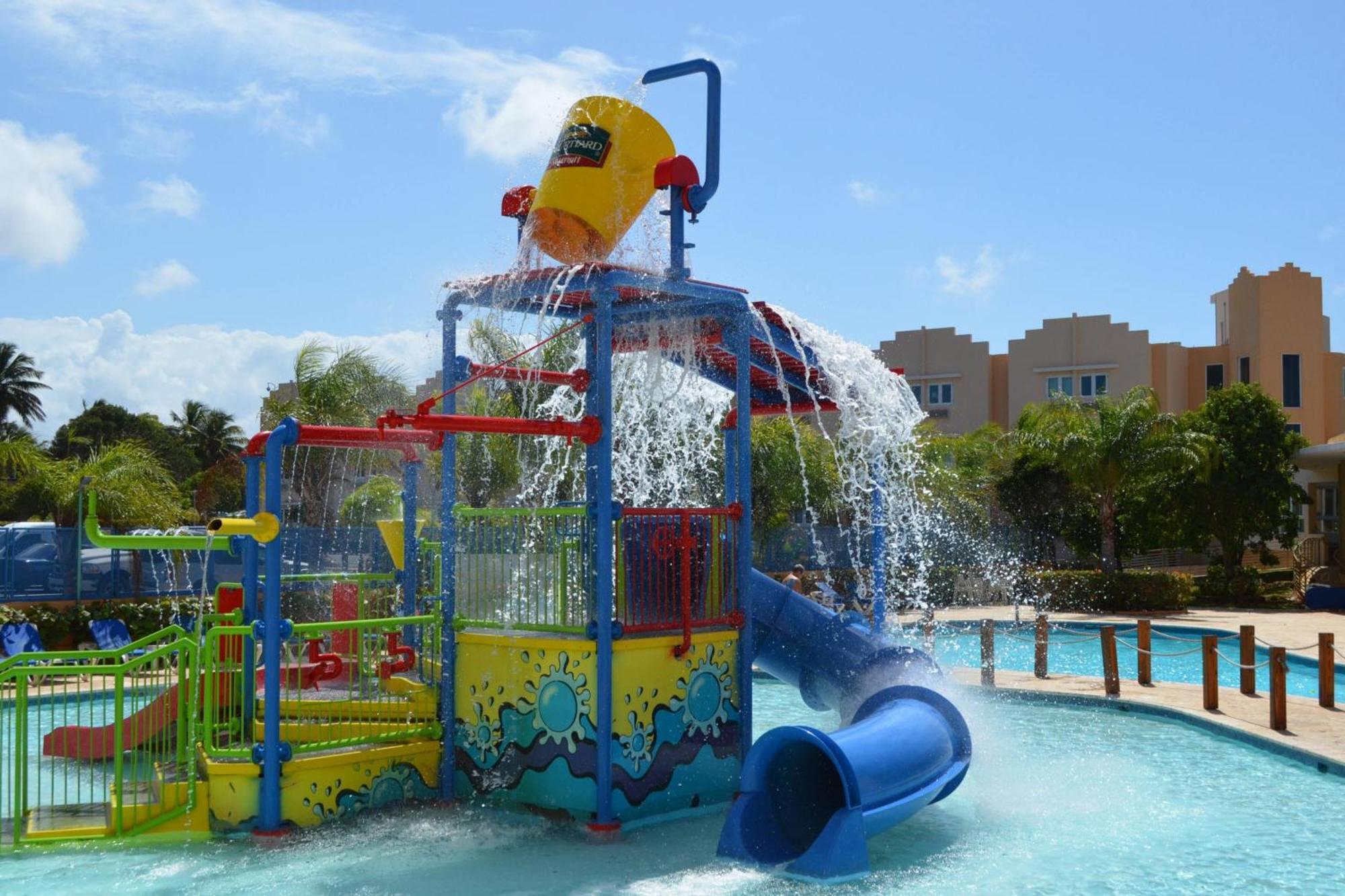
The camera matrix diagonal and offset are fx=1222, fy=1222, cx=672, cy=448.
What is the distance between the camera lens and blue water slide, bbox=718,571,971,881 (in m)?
7.57

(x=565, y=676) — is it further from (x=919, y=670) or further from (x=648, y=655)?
(x=919, y=670)

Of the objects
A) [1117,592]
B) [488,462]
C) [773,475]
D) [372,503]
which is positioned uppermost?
[488,462]

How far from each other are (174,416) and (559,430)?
201 feet

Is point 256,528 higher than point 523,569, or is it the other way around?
point 256,528

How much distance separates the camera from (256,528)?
7891 mm

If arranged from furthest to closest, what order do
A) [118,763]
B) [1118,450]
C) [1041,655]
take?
[1118,450]
[1041,655]
[118,763]

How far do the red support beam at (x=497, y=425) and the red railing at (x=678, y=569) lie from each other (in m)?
0.62

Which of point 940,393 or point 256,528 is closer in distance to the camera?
point 256,528

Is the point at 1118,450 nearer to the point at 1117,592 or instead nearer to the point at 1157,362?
the point at 1117,592

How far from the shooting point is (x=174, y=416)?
64.0 m

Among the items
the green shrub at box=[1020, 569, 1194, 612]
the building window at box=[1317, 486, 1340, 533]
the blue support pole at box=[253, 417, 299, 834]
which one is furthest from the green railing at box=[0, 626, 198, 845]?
the building window at box=[1317, 486, 1340, 533]

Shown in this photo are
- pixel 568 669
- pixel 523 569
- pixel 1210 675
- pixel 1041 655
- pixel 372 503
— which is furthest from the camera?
pixel 372 503

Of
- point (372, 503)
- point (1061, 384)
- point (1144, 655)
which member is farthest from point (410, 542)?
point (1061, 384)

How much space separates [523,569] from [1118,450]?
2245 centimetres
